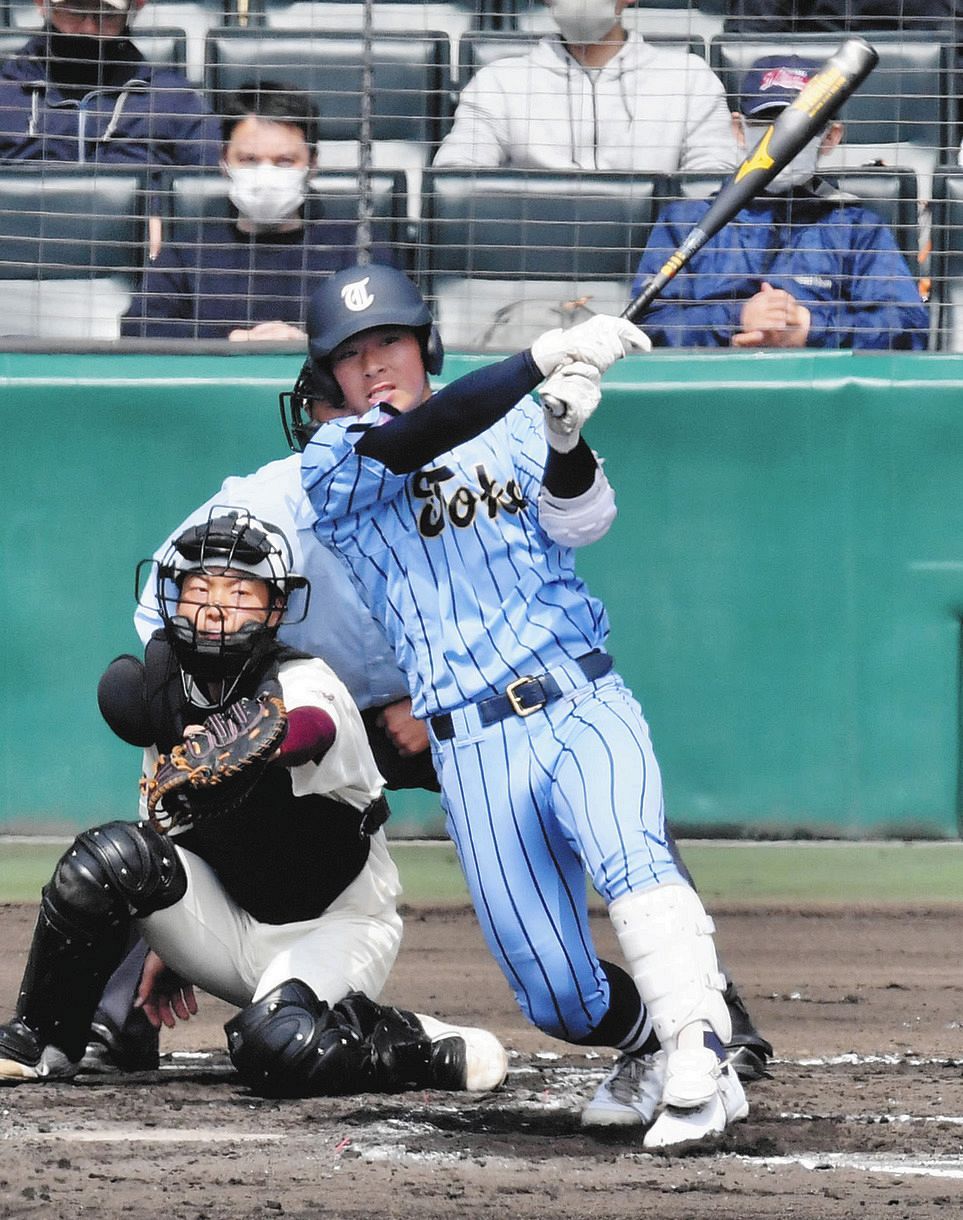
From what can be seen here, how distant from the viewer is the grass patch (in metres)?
5.26

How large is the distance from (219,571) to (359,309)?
0.54 meters

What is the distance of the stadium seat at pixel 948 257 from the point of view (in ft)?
17.8

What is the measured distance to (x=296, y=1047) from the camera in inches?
134

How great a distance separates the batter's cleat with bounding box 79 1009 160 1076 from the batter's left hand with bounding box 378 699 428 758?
749 mm

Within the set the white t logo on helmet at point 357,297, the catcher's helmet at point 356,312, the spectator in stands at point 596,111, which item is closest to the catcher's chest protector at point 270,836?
the catcher's helmet at point 356,312

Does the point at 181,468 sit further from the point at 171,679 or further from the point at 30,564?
the point at 171,679

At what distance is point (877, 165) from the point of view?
5496 millimetres

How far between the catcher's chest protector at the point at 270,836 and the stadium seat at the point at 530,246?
2038 mm

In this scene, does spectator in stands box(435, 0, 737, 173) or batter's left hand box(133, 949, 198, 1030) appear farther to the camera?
spectator in stands box(435, 0, 737, 173)

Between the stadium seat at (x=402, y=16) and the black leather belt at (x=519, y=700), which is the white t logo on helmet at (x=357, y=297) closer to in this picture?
the black leather belt at (x=519, y=700)

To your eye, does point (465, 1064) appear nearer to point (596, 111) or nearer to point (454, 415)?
point (454, 415)

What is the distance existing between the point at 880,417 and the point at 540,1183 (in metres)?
3.02

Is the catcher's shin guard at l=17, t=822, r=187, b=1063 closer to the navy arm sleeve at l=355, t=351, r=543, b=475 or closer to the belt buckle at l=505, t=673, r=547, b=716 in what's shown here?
the belt buckle at l=505, t=673, r=547, b=716

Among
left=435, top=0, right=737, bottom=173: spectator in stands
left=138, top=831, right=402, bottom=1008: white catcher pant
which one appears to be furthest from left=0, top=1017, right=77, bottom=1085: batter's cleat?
left=435, top=0, right=737, bottom=173: spectator in stands
